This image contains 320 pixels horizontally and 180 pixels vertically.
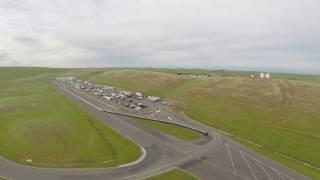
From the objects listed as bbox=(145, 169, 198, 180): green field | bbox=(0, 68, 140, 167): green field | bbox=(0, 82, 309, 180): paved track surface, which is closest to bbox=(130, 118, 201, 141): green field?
bbox=(0, 82, 309, 180): paved track surface

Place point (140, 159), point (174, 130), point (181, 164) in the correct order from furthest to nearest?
1. point (174, 130)
2. point (140, 159)
3. point (181, 164)

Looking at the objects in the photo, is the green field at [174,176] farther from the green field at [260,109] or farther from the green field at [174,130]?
the green field at [260,109]

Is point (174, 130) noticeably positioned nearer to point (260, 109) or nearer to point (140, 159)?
point (140, 159)

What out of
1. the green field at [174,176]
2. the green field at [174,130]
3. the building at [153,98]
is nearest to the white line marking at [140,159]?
the green field at [174,176]

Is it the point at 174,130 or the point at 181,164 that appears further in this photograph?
the point at 174,130

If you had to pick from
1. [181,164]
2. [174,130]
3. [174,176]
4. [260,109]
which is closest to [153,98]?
[260,109]

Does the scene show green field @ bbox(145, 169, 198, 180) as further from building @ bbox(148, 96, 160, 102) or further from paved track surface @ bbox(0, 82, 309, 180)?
building @ bbox(148, 96, 160, 102)
